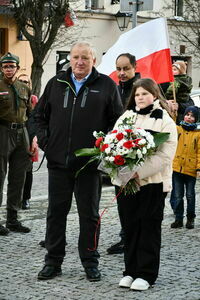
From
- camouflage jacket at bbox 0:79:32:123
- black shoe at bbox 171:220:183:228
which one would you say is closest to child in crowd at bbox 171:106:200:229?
black shoe at bbox 171:220:183:228

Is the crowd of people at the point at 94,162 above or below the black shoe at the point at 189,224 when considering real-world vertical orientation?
above

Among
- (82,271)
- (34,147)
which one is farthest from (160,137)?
(34,147)

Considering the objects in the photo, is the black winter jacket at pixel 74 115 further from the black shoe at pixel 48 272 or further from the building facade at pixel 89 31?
the building facade at pixel 89 31

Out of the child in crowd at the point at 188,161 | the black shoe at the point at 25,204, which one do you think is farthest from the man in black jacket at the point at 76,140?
the black shoe at the point at 25,204

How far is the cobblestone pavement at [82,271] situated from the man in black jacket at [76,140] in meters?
0.21

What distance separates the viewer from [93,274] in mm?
7152

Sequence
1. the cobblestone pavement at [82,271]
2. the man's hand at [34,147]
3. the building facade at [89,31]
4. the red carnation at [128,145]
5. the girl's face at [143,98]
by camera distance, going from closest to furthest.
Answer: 1. the red carnation at [128,145]
2. the cobblestone pavement at [82,271]
3. the girl's face at [143,98]
4. the man's hand at [34,147]
5. the building facade at [89,31]

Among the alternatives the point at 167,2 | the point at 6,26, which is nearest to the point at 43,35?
the point at 6,26

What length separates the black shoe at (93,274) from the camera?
712 centimetres

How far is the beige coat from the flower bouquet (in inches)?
3.0

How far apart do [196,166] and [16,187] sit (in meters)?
2.26

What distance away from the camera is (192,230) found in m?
9.66

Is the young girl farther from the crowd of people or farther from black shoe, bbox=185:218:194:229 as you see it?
black shoe, bbox=185:218:194:229

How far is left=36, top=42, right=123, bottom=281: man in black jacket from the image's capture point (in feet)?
23.7
